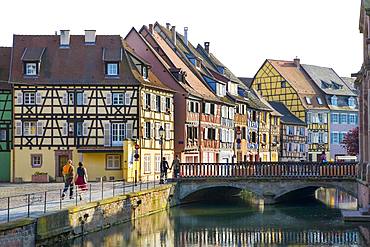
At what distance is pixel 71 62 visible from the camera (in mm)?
58312

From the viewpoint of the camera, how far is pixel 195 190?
5250cm

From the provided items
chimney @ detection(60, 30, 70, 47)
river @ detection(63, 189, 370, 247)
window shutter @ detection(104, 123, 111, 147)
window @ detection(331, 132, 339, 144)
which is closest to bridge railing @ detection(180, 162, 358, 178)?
river @ detection(63, 189, 370, 247)

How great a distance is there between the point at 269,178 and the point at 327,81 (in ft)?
190

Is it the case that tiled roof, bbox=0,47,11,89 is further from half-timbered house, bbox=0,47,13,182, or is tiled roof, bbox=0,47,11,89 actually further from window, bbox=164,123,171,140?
window, bbox=164,123,171,140

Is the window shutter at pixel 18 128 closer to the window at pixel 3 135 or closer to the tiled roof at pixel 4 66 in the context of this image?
the window at pixel 3 135

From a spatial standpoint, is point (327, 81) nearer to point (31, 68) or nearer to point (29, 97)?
point (31, 68)

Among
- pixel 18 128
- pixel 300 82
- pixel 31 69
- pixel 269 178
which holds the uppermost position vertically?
pixel 300 82

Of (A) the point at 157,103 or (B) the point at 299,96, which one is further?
(B) the point at 299,96

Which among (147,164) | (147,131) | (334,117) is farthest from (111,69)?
(334,117)

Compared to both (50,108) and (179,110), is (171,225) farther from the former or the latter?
(179,110)

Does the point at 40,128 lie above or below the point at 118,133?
above

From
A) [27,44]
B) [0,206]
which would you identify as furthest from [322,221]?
[27,44]

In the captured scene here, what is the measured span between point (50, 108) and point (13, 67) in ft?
13.1

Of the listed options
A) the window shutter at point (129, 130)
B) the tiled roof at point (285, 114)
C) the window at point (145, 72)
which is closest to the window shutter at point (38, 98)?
the window shutter at point (129, 130)
